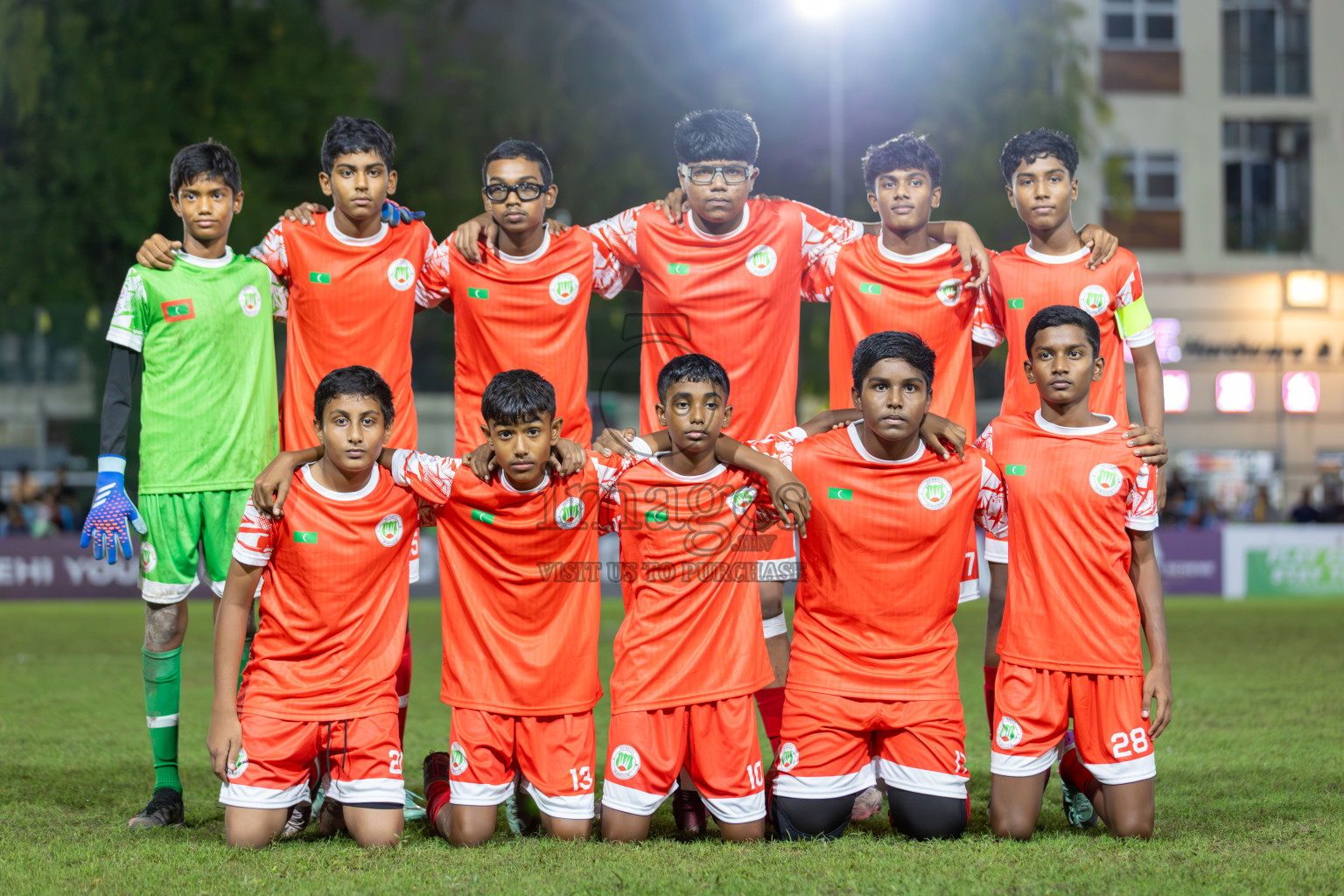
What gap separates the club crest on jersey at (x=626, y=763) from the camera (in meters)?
4.30

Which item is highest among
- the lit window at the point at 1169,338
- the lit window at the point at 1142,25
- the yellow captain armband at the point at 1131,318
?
the lit window at the point at 1142,25

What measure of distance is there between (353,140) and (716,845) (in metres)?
2.91

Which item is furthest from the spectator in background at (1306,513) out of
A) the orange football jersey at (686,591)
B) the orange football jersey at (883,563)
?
the orange football jersey at (686,591)

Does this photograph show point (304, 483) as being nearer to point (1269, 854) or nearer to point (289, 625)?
point (289, 625)

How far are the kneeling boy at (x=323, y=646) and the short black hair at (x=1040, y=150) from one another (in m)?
2.52

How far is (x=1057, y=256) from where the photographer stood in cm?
511

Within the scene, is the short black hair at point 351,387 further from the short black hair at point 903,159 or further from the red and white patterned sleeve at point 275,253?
the short black hair at point 903,159

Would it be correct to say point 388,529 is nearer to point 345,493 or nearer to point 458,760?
point 345,493

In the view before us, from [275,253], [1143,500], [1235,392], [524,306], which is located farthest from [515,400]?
[1235,392]

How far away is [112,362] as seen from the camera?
4.98m

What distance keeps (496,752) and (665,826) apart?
0.74m

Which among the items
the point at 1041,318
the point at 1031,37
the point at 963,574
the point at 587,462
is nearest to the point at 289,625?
the point at 587,462

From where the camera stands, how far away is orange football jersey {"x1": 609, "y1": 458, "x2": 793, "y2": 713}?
4.34 m

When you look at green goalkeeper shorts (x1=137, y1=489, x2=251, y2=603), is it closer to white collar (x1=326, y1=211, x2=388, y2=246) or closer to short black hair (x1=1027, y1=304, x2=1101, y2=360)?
white collar (x1=326, y1=211, x2=388, y2=246)
